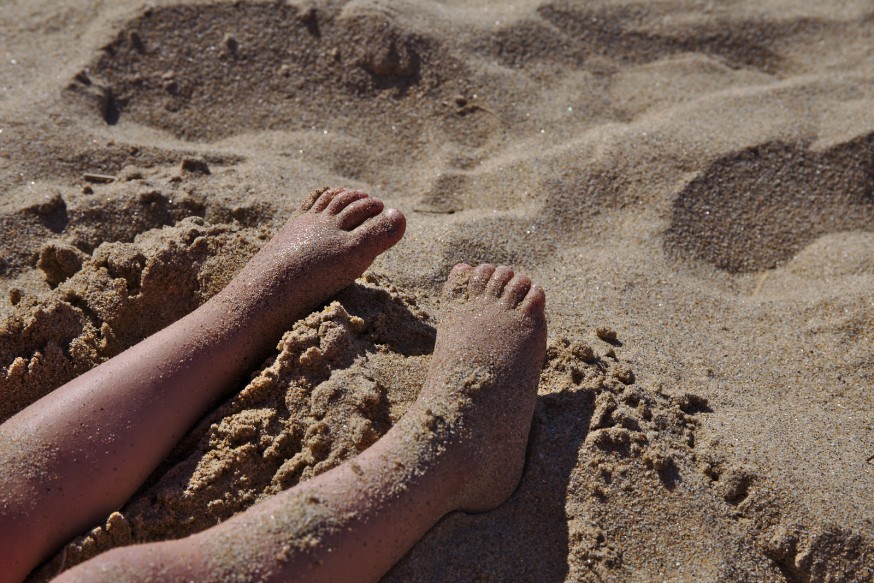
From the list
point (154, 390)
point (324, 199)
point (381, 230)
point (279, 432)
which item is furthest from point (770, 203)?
point (154, 390)

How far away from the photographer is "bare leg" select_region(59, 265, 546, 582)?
1.51 m

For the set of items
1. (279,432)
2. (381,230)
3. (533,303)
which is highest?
(381,230)

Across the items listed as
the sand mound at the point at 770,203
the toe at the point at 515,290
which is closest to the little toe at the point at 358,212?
the toe at the point at 515,290

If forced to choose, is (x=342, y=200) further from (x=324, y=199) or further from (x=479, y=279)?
(x=479, y=279)

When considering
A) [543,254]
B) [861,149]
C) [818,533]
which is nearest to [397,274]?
[543,254]

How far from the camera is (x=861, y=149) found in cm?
275

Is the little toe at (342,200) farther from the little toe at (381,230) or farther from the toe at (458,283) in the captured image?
the toe at (458,283)

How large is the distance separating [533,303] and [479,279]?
0.16m

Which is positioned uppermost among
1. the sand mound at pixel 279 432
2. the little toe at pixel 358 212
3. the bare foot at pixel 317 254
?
the little toe at pixel 358 212

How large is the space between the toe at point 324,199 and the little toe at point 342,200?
0.9 inches

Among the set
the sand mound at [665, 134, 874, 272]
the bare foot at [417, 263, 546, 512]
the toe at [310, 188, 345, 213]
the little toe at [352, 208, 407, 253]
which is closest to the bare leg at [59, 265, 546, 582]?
the bare foot at [417, 263, 546, 512]

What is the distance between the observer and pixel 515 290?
2039 mm

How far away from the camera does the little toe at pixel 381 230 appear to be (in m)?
2.12

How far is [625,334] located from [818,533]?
0.70 meters
